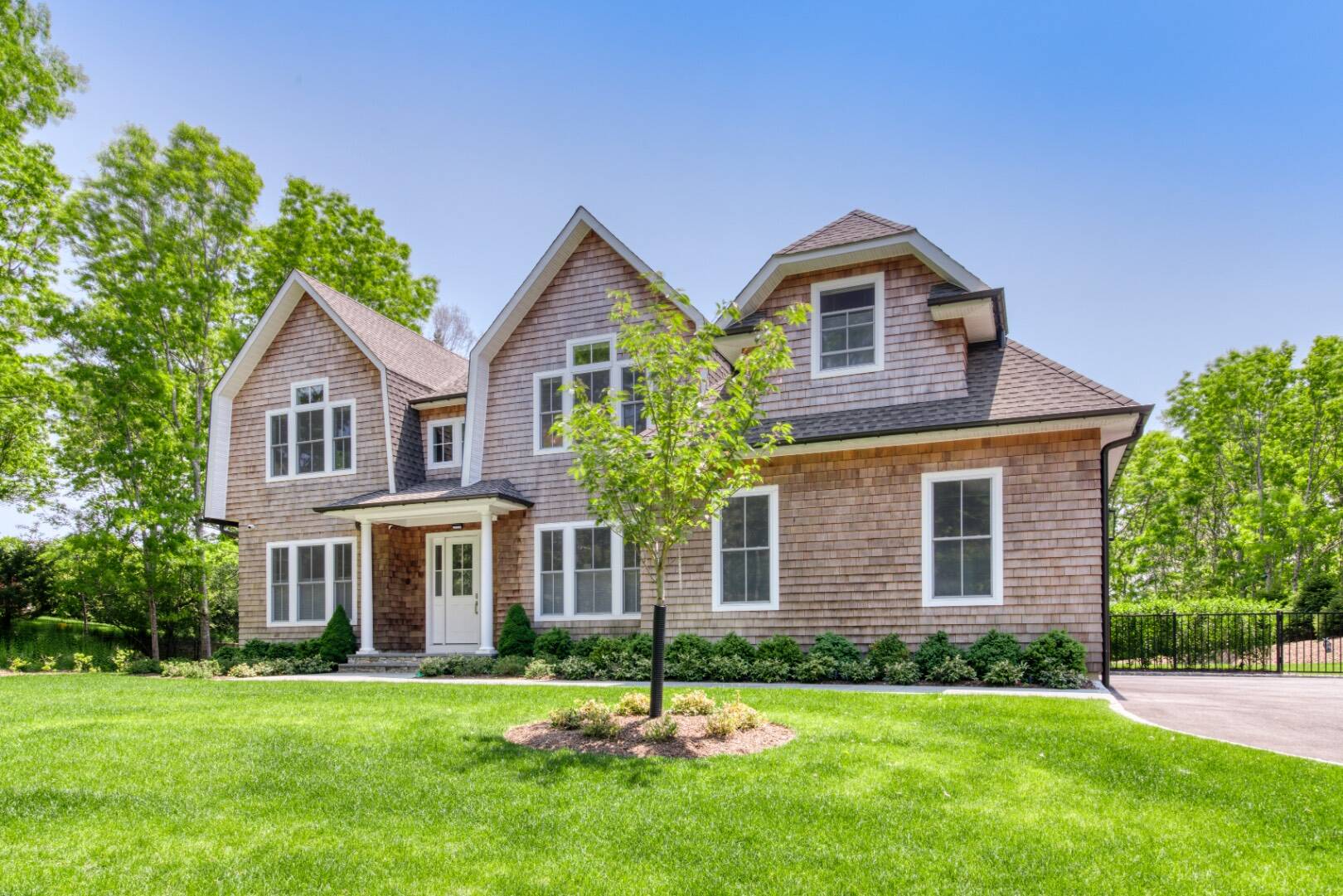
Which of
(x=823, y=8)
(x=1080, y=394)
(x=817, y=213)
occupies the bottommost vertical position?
(x=1080, y=394)

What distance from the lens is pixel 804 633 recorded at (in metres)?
13.0

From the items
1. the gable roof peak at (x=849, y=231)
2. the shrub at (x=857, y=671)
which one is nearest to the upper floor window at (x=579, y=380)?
the gable roof peak at (x=849, y=231)

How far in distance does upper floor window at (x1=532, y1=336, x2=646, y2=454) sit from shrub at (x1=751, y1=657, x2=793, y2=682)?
5.24 metres

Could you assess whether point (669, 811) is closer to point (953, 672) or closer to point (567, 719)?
point (567, 719)

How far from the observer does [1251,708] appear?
973 cm

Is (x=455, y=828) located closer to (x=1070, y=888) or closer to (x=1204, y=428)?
(x=1070, y=888)

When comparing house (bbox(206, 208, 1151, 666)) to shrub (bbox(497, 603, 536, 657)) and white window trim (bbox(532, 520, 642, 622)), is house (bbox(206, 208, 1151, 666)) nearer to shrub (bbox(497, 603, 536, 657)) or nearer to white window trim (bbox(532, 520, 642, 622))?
white window trim (bbox(532, 520, 642, 622))

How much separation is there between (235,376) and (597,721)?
50.5 ft

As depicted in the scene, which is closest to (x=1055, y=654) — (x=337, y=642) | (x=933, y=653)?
(x=933, y=653)

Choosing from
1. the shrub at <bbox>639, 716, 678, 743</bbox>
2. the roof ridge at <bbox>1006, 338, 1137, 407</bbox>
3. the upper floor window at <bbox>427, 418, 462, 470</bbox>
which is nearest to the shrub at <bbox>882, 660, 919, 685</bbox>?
the roof ridge at <bbox>1006, 338, 1137, 407</bbox>

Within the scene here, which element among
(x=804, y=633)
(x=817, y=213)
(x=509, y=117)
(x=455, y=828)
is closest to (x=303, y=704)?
(x=455, y=828)

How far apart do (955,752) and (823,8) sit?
9257 mm

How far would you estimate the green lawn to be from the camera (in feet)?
15.1

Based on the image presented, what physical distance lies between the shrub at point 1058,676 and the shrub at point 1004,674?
0.20m
